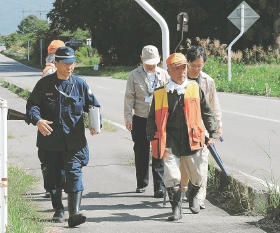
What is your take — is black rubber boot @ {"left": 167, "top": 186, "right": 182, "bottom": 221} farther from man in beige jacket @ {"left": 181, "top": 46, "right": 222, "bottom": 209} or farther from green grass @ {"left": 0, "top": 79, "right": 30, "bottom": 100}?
green grass @ {"left": 0, "top": 79, "right": 30, "bottom": 100}

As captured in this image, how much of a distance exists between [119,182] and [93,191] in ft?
1.62

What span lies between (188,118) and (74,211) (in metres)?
1.35

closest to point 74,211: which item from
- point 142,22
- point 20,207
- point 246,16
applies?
point 20,207

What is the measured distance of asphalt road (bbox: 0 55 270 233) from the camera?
200 inches

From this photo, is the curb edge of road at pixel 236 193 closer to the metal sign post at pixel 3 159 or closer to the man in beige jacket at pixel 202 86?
the man in beige jacket at pixel 202 86

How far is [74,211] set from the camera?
17.8 ft

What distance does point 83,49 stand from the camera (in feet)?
209

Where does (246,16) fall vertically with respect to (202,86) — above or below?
above

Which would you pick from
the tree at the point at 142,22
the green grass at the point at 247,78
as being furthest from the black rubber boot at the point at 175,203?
the tree at the point at 142,22

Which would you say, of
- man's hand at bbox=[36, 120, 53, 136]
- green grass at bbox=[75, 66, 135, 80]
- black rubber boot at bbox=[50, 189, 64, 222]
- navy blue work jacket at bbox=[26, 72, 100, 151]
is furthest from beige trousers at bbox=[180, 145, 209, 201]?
green grass at bbox=[75, 66, 135, 80]

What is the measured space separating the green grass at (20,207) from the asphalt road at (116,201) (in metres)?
0.13

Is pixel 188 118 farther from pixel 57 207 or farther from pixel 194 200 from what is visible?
pixel 57 207

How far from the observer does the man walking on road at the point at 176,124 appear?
5605mm

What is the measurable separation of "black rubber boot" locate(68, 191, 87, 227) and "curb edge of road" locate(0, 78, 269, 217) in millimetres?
1612
